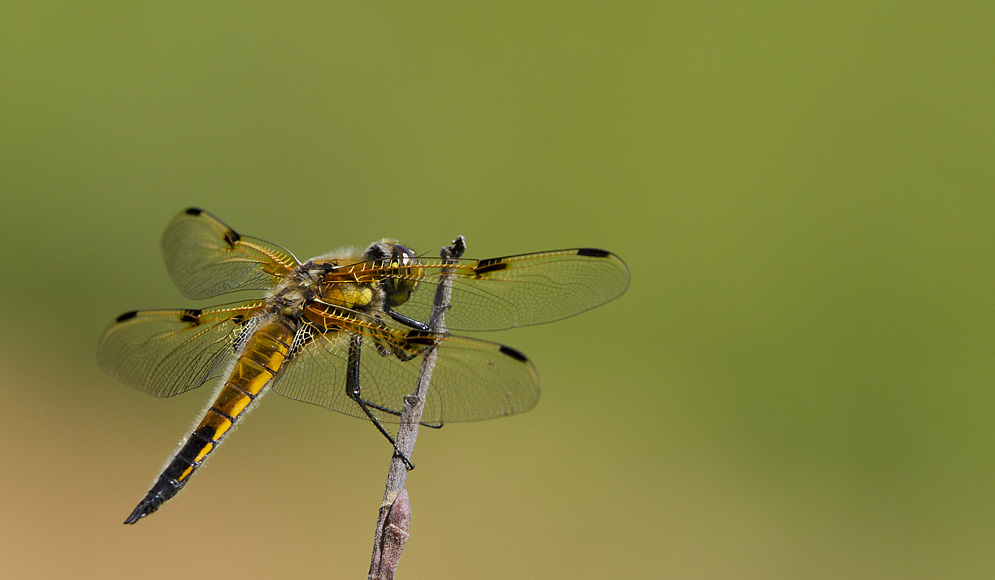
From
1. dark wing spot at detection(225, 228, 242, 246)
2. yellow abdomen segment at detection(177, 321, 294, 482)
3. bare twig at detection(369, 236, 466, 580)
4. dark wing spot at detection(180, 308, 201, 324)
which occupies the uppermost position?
dark wing spot at detection(225, 228, 242, 246)

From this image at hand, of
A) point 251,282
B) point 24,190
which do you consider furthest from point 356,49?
point 251,282

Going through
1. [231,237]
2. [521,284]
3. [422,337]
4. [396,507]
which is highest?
[231,237]

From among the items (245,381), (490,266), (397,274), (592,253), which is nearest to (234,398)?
(245,381)

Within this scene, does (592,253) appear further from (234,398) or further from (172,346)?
(172,346)

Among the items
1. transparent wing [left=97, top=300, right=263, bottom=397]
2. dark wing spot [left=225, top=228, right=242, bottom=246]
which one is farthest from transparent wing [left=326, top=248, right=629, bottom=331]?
dark wing spot [left=225, top=228, right=242, bottom=246]

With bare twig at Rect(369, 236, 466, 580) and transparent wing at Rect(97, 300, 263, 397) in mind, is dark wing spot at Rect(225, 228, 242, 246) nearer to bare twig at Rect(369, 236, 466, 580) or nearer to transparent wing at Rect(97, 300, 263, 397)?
transparent wing at Rect(97, 300, 263, 397)

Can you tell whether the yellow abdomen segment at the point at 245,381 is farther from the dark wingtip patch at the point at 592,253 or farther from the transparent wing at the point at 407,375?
the dark wingtip patch at the point at 592,253

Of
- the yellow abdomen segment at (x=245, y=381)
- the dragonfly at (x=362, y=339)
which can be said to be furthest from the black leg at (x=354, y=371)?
the yellow abdomen segment at (x=245, y=381)
